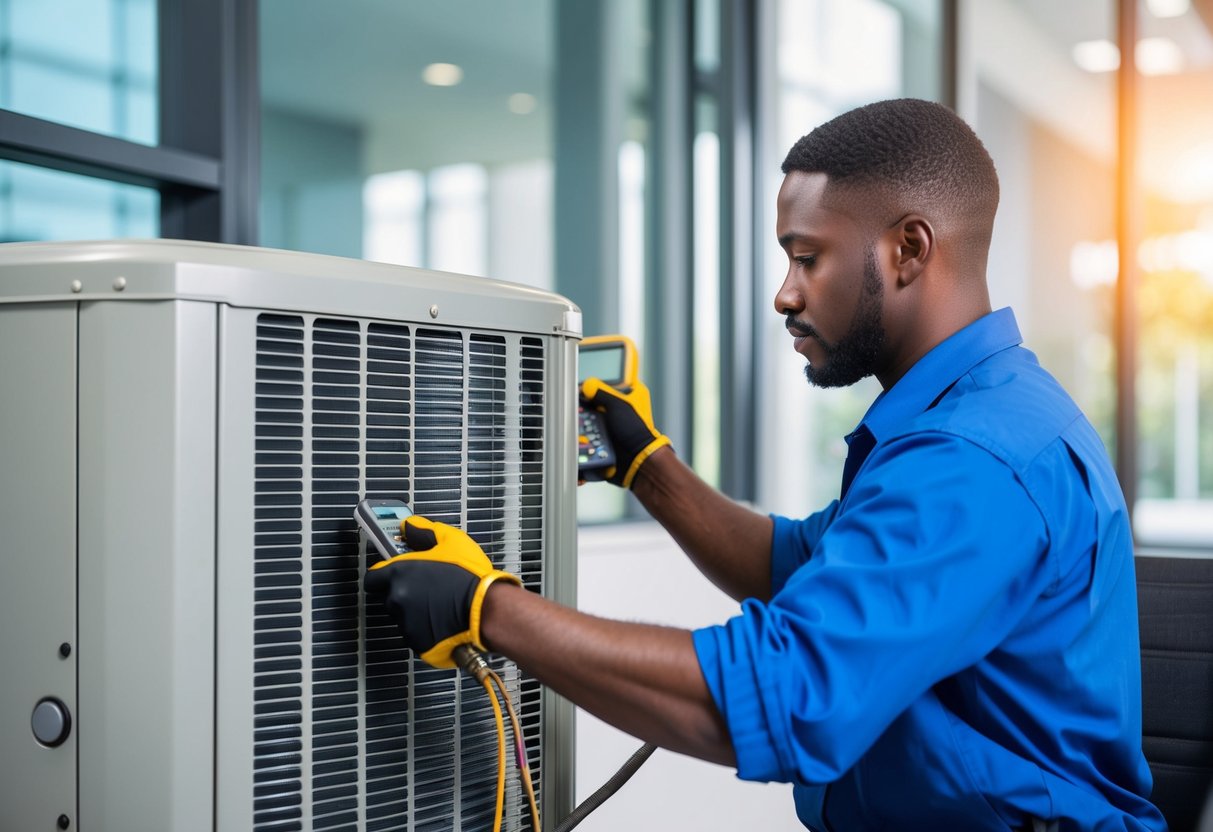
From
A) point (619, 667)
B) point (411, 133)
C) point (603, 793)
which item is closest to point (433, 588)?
point (619, 667)

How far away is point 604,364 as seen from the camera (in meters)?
1.41

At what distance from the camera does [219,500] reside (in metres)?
0.75

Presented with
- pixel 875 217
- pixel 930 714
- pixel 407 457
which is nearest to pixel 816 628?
pixel 930 714

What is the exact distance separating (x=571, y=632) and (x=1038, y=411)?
0.44 metres

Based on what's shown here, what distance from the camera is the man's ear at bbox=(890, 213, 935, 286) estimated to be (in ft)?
3.40

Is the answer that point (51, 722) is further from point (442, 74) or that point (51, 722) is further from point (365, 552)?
point (442, 74)

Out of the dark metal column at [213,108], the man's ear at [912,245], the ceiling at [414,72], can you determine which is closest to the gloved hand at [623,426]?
the man's ear at [912,245]

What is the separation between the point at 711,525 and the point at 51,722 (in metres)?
0.80

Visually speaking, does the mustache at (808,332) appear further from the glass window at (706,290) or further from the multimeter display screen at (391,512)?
the glass window at (706,290)

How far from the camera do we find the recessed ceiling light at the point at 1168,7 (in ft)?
8.84

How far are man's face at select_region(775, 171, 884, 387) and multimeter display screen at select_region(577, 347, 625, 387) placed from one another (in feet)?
1.04

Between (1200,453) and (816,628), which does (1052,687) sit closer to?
(816,628)

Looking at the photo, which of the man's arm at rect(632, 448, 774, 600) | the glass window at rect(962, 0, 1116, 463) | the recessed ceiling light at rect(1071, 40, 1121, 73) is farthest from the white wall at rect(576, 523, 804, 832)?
the recessed ceiling light at rect(1071, 40, 1121, 73)

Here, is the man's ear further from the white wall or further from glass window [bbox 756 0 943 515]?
glass window [bbox 756 0 943 515]
